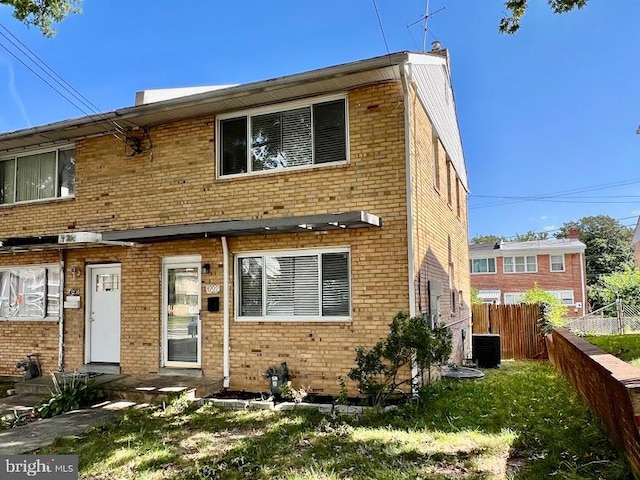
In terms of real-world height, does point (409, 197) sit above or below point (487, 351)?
above

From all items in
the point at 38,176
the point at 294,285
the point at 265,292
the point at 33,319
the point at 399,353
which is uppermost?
the point at 38,176

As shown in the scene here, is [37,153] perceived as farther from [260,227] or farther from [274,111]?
[260,227]

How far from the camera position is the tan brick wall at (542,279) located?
104ft

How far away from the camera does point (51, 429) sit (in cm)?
664

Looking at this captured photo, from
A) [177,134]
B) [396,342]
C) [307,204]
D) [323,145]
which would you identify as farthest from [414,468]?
[177,134]

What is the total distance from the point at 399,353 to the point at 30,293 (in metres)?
9.01

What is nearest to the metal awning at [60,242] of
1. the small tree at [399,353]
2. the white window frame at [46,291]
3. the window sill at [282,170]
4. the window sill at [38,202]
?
the white window frame at [46,291]

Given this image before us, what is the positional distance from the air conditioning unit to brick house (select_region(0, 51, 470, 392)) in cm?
351

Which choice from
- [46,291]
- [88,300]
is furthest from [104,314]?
[46,291]

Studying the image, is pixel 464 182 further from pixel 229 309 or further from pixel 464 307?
pixel 229 309

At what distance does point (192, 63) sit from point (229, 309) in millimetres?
11912

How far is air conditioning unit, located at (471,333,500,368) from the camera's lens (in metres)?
13.1

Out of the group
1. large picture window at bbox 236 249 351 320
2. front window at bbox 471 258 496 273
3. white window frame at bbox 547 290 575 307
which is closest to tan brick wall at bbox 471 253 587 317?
white window frame at bbox 547 290 575 307

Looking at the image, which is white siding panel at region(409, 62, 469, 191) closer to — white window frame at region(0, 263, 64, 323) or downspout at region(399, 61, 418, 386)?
downspout at region(399, 61, 418, 386)
